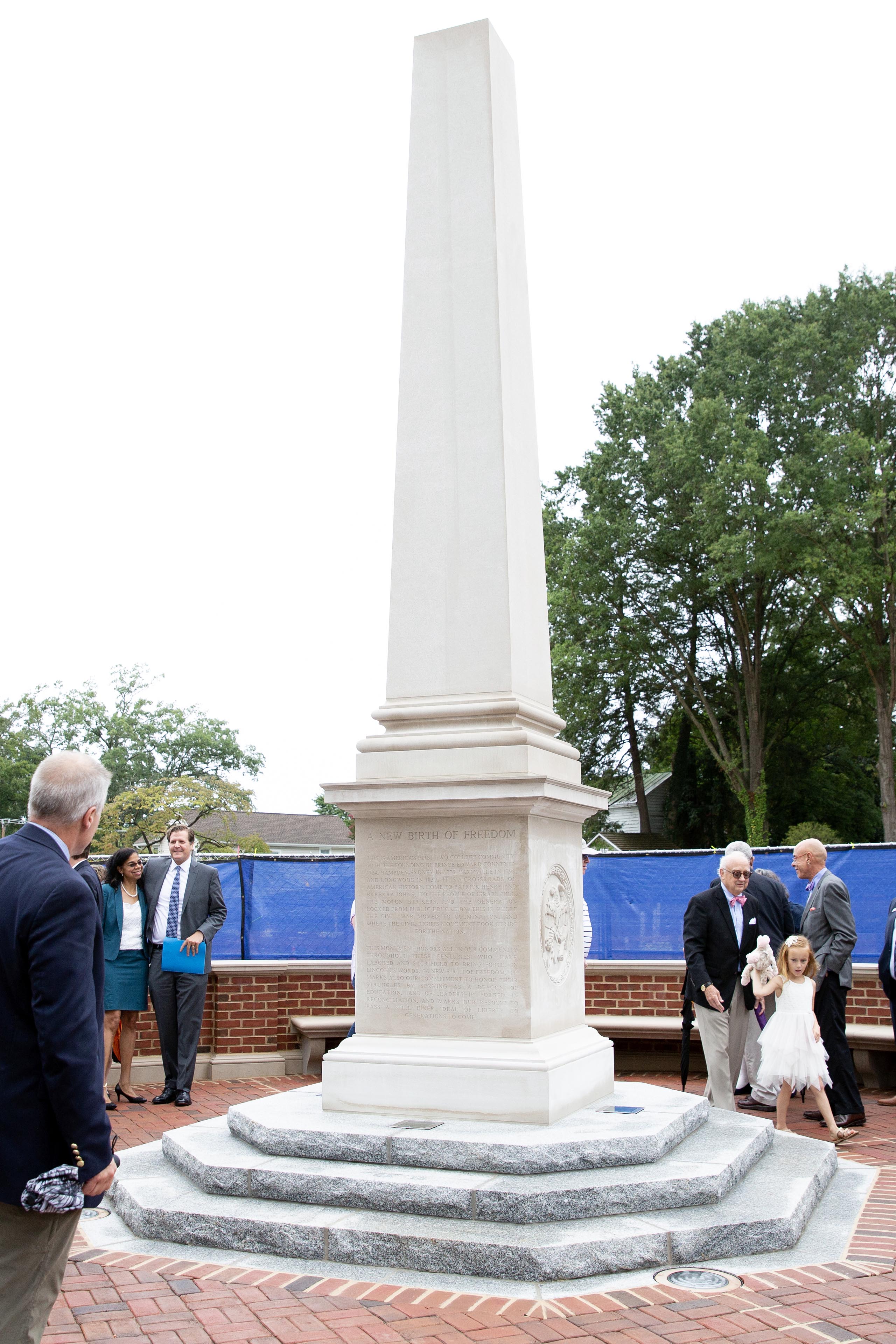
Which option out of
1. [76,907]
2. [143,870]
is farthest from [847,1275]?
[143,870]

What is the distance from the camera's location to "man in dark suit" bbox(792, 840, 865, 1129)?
7.75 m

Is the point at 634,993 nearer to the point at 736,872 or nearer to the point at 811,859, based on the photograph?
the point at 811,859

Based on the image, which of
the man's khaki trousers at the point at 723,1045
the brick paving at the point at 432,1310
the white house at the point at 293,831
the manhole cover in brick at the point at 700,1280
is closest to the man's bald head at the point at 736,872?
the man's khaki trousers at the point at 723,1045

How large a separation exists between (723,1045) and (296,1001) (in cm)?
414

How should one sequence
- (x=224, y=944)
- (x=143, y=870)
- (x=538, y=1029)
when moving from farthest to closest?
(x=224, y=944) < (x=143, y=870) < (x=538, y=1029)

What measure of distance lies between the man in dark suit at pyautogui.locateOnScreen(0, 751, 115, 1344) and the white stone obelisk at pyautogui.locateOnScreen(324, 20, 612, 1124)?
3137 mm

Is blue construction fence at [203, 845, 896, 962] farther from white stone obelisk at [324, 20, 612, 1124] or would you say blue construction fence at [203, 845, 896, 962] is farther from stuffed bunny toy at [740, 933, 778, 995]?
white stone obelisk at [324, 20, 612, 1124]

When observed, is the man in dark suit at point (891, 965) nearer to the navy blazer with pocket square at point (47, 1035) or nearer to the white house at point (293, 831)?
the navy blazer with pocket square at point (47, 1035)

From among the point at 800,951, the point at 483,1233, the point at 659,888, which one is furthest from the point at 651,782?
the point at 483,1233

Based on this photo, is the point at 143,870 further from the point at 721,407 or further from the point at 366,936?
the point at 721,407

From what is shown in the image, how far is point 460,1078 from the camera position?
5.74 meters

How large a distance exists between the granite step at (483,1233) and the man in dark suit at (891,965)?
324 centimetres

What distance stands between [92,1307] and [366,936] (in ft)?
7.44

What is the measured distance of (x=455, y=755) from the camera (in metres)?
6.10
